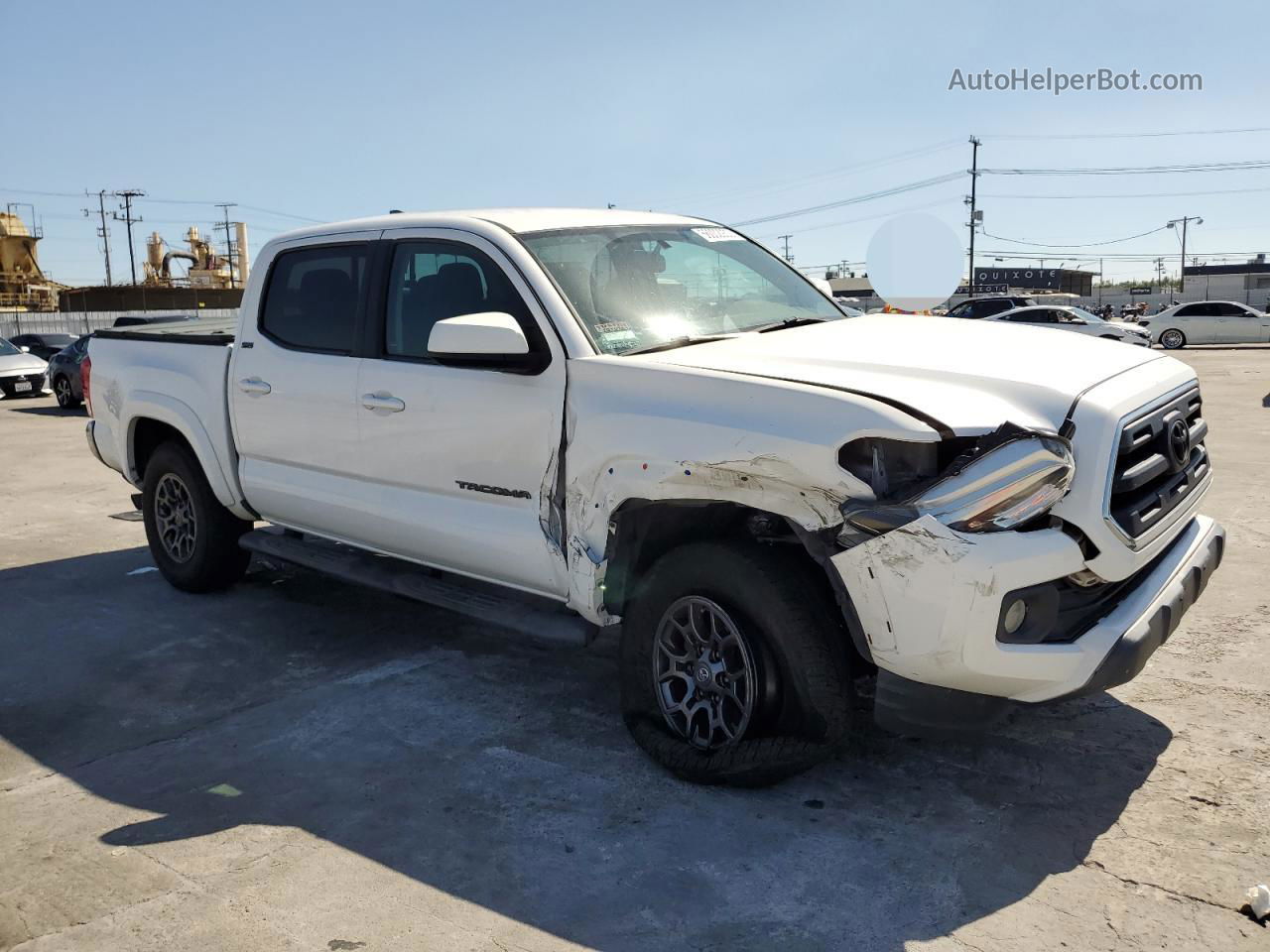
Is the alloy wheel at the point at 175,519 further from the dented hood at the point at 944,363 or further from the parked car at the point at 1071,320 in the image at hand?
the parked car at the point at 1071,320

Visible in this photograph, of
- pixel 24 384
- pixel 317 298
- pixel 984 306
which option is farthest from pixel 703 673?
pixel 984 306

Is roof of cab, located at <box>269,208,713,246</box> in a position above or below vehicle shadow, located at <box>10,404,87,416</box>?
above

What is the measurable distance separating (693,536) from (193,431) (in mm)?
3354

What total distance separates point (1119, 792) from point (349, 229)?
3989 millimetres

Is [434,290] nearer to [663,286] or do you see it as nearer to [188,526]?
[663,286]

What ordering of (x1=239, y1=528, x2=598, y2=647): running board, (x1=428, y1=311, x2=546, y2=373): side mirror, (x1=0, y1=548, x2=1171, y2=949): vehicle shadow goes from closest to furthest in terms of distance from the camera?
(x1=0, y1=548, x2=1171, y2=949): vehicle shadow, (x1=428, y1=311, x2=546, y2=373): side mirror, (x1=239, y1=528, x2=598, y2=647): running board

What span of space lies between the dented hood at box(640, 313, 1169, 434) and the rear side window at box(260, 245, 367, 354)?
1730mm

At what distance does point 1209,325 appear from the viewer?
115 feet

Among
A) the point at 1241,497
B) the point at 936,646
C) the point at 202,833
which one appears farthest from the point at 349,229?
the point at 1241,497

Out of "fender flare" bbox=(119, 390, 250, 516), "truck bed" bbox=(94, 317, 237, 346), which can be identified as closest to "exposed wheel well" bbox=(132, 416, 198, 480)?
"fender flare" bbox=(119, 390, 250, 516)

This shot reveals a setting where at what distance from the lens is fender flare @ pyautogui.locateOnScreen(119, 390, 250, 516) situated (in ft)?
19.2

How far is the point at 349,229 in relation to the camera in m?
5.17

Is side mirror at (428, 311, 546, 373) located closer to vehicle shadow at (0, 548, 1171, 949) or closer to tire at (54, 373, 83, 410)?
vehicle shadow at (0, 548, 1171, 949)

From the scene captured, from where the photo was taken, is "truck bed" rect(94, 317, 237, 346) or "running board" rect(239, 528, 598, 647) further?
"truck bed" rect(94, 317, 237, 346)
